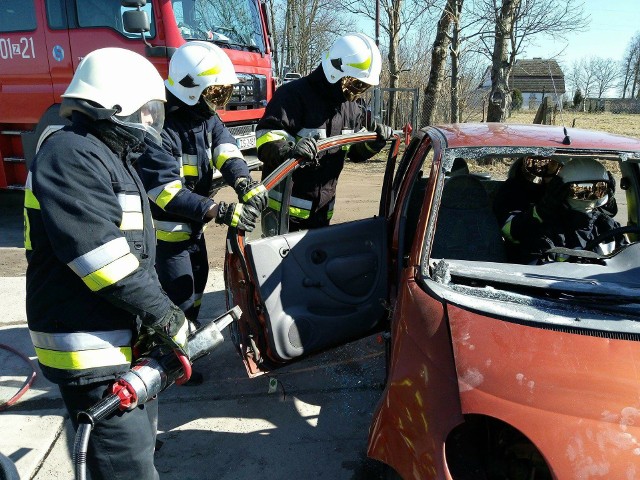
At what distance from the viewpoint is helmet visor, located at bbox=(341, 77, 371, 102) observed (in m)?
3.37

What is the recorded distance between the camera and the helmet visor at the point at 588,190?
108 inches

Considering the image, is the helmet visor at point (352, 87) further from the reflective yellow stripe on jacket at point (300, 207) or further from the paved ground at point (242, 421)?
the paved ground at point (242, 421)

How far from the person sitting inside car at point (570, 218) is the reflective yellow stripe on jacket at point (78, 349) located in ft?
6.54

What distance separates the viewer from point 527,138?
8.48ft

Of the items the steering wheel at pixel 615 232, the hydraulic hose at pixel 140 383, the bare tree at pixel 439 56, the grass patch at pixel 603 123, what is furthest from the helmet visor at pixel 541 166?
the grass patch at pixel 603 123

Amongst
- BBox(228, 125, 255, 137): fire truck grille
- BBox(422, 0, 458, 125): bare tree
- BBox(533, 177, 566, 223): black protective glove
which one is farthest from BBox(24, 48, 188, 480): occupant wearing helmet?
BBox(422, 0, 458, 125): bare tree

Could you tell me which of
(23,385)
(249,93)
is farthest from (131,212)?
(249,93)

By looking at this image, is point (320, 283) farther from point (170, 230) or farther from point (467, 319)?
point (467, 319)

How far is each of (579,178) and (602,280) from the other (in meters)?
0.73

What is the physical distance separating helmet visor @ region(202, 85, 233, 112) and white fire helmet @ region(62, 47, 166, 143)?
1.06m

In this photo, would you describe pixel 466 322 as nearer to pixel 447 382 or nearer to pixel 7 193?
pixel 447 382

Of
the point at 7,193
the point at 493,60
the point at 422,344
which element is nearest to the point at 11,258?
the point at 7,193

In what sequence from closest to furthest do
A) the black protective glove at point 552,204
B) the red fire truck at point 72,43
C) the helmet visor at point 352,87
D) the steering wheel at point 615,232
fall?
1. the steering wheel at point 615,232
2. the black protective glove at point 552,204
3. the helmet visor at point 352,87
4. the red fire truck at point 72,43

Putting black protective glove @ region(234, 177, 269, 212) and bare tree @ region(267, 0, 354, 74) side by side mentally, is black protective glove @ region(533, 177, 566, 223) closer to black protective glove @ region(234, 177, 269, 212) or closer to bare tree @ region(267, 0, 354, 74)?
black protective glove @ region(234, 177, 269, 212)
